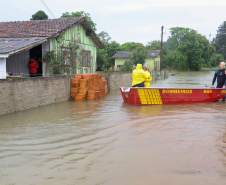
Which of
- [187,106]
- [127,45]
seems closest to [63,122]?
[187,106]

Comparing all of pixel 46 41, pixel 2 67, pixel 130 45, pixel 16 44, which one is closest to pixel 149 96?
pixel 2 67

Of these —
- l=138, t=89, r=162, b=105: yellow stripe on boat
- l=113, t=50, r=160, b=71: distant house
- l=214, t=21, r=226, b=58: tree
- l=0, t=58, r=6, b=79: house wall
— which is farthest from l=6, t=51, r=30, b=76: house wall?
l=214, t=21, r=226, b=58: tree

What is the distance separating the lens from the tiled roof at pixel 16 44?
18.8 m

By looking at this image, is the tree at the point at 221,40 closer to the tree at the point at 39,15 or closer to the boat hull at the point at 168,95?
the tree at the point at 39,15

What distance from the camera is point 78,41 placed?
2686 centimetres

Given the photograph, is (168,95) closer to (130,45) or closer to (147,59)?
(147,59)

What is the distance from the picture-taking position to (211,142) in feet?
30.0

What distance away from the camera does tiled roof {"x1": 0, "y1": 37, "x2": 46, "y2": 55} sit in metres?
18.8

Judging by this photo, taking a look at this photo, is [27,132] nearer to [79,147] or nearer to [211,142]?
[79,147]

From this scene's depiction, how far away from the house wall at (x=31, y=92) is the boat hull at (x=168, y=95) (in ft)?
9.45

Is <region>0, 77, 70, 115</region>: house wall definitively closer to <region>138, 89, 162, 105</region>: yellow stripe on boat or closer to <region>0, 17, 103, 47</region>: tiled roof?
<region>138, 89, 162, 105</region>: yellow stripe on boat

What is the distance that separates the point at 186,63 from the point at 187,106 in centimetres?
7593

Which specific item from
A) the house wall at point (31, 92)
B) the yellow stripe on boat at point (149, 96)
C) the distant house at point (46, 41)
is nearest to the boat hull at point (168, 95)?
the yellow stripe on boat at point (149, 96)

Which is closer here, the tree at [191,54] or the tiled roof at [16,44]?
the tiled roof at [16,44]
